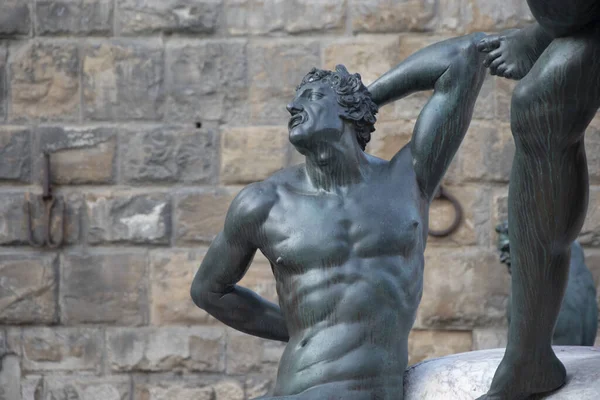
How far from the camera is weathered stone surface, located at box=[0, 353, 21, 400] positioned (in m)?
7.23

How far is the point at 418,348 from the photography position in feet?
23.3

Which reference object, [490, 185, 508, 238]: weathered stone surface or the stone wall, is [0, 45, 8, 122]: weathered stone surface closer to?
the stone wall

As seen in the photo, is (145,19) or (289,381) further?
(145,19)

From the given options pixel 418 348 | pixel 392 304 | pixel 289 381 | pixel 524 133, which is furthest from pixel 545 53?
pixel 418 348

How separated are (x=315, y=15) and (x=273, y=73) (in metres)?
0.33

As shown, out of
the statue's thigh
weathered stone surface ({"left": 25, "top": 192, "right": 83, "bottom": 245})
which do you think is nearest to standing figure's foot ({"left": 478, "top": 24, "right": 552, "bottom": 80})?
the statue's thigh

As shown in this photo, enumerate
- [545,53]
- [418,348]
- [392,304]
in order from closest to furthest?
1. [545,53]
2. [392,304]
3. [418,348]

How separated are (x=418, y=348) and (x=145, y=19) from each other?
6.36ft

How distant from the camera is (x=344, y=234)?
3635mm

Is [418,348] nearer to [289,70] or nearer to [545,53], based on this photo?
[289,70]

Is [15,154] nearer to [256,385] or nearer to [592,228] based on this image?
[256,385]

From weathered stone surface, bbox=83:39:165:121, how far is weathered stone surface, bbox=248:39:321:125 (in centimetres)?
43

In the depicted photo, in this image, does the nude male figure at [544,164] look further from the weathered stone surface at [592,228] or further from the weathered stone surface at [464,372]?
the weathered stone surface at [592,228]

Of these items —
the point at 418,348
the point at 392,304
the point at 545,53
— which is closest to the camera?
the point at 545,53
